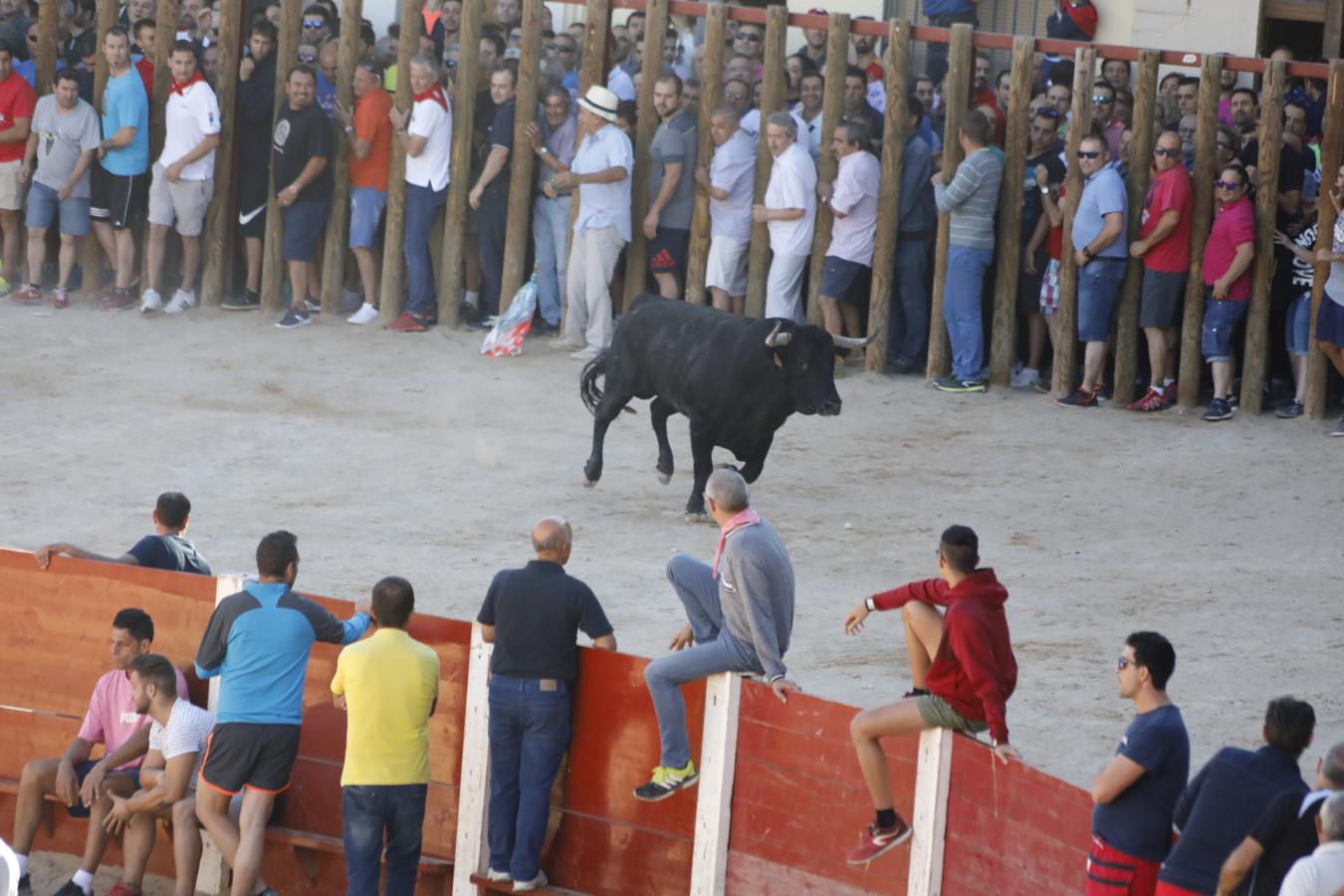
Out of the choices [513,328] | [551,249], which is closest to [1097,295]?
[551,249]

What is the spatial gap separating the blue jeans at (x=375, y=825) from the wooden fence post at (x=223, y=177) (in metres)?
9.23

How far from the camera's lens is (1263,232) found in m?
13.6

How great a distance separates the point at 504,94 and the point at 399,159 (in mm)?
963

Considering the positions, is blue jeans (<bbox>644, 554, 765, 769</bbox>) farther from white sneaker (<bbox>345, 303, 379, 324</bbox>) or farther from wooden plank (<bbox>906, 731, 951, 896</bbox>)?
white sneaker (<bbox>345, 303, 379, 324</bbox>)

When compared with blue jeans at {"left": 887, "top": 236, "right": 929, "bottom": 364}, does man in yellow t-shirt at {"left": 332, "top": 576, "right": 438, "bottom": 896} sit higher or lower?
lower

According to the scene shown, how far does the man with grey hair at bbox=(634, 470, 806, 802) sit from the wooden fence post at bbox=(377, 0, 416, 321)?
28.3 feet

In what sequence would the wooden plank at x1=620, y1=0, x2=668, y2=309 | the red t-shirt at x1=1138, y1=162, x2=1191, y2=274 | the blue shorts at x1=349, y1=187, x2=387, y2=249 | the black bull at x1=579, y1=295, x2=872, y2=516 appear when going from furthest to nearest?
the blue shorts at x1=349, y1=187, x2=387, y2=249, the wooden plank at x1=620, y1=0, x2=668, y2=309, the red t-shirt at x1=1138, y1=162, x2=1191, y2=274, the black bull at x1=579, y1=295, x2=872, y2=516

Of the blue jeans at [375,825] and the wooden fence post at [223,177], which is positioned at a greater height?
the wooden fence post at [223,177]

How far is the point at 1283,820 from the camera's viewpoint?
18.0ft

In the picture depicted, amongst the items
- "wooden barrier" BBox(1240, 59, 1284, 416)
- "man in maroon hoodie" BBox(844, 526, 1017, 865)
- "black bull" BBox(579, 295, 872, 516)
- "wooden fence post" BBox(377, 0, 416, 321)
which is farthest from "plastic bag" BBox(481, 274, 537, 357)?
"man in maroon hoodie" BBox(844, 526, 1017, 865)

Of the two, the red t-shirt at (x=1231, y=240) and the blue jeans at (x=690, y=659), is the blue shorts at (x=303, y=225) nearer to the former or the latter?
the red t-shirt at (x=1231, y=240)

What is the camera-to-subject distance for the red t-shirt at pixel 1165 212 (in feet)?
44.3

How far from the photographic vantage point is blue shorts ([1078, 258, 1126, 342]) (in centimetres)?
1380

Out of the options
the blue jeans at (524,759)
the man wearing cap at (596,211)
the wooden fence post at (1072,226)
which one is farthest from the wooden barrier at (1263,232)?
the blue jeans at (524,759)
